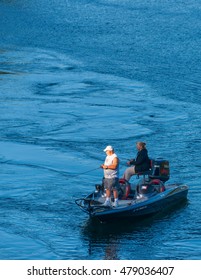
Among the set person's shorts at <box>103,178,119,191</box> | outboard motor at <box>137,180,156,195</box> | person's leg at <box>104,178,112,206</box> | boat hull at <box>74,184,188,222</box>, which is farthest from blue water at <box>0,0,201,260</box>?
person's shorts at <box>103,178,119,191</box>

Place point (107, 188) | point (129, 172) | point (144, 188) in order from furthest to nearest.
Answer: point (129, 172), point (144, 188), point (107, 188)

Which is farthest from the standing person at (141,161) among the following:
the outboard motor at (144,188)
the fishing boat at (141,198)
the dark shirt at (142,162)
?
the outboard motor at (144,188)

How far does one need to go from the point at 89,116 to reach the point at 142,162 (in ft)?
45.4

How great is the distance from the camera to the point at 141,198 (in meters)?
24.7

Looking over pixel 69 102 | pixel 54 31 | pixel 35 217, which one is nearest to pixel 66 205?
pixel 35 217

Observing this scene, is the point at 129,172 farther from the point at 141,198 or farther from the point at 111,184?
the point at 111,184

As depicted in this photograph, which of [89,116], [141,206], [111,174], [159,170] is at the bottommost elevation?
[141,206]

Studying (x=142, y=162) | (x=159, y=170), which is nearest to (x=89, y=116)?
(x=159, y=170)

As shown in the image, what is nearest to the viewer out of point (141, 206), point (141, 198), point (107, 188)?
point (107, 188)

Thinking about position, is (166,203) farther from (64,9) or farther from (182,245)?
(64,9)

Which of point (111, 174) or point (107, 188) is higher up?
point (111, 174)

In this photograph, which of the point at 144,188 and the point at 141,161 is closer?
the point at 144,188

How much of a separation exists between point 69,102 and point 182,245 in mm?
19337

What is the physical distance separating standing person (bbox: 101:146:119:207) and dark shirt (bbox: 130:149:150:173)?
1.13m
